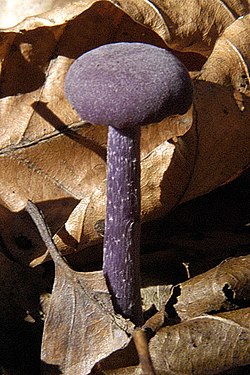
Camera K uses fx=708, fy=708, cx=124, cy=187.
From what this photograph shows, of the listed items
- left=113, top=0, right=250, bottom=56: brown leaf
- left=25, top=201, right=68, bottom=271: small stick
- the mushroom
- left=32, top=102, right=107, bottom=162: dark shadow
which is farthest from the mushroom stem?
left=113, top=0, right=250, bottom=56: brown leaf

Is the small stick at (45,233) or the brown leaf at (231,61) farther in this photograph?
the brown leaf at (231,61)

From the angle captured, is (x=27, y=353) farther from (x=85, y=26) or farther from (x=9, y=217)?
(x=85, y=26)

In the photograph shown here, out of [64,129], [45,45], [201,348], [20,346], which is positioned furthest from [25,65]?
[201,348]

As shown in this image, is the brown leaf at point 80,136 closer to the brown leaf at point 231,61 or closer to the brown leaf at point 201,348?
the brown leaf at point 231,61

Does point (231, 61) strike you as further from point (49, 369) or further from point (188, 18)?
point (49, 369)

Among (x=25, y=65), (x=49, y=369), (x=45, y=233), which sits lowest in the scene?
(x=49, y=369)

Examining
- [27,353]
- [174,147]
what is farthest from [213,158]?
[27,353]

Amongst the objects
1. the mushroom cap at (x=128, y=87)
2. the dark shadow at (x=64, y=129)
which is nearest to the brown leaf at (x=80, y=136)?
the dark shadow at (x=64, y=129)

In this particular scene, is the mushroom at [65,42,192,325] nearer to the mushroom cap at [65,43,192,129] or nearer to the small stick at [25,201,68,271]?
the mushroom cap at [65,43,192,129]
